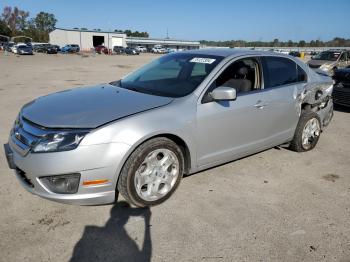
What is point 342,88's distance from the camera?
28.2 ft

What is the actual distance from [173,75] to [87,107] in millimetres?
1380

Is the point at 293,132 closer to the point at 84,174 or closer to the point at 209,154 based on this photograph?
the point at 209,154

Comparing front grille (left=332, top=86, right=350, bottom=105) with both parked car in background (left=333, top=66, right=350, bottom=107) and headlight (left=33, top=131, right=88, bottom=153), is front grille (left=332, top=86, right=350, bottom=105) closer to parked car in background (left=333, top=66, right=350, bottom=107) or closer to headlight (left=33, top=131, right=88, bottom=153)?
parked car in background (left=333, top=66, right=350, bottom=107)

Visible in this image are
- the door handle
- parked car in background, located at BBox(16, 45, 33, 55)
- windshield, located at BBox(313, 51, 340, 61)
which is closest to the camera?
the door handle

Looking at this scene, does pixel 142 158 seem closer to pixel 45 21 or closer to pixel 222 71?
pixel 222 71

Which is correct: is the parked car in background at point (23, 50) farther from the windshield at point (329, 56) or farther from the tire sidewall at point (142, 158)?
the tire sidewall at point (142, 158)

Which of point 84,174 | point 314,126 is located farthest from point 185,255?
point 314,126

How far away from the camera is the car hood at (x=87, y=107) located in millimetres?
3000

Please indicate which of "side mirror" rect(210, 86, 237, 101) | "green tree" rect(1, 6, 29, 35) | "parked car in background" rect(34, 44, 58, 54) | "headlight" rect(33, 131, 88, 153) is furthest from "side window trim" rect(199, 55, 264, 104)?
"green tree" rect(1, 6, 29, 35)

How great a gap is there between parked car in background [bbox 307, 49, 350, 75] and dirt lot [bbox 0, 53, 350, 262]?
1271 cm

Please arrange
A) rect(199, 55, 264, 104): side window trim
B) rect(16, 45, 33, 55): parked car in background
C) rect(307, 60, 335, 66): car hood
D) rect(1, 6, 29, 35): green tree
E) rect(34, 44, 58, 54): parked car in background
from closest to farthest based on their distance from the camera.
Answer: rect(199, 55, 264, 104): side window trim → rect(307, 60, 335, 66): car hood → rect(16, 45, 33, 55): parked car in background → rect(34, 44, 58, 54): parked car in background → rect(1, 6, 29, 35): green tree

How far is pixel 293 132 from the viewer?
491cm

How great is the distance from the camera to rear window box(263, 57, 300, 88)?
436 centimetres

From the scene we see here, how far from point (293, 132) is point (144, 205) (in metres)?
2.78
